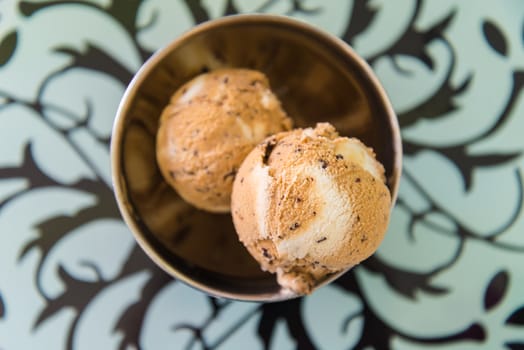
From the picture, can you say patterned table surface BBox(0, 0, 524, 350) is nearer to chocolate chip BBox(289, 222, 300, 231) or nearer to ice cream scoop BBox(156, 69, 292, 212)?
ice cream scoop BBox(156, 69, 292, 212)

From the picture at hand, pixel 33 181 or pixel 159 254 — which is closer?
pixel 159 254

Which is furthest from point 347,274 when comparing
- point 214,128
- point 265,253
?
point 214,128

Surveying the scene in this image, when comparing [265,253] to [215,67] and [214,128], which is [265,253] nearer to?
[214,128]

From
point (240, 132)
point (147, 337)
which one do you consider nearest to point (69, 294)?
point (147, 337)

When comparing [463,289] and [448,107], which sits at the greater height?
[448,107]

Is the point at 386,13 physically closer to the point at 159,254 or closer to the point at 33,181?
the point at 159,254

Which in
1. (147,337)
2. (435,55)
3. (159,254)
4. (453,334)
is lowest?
(453,334)
